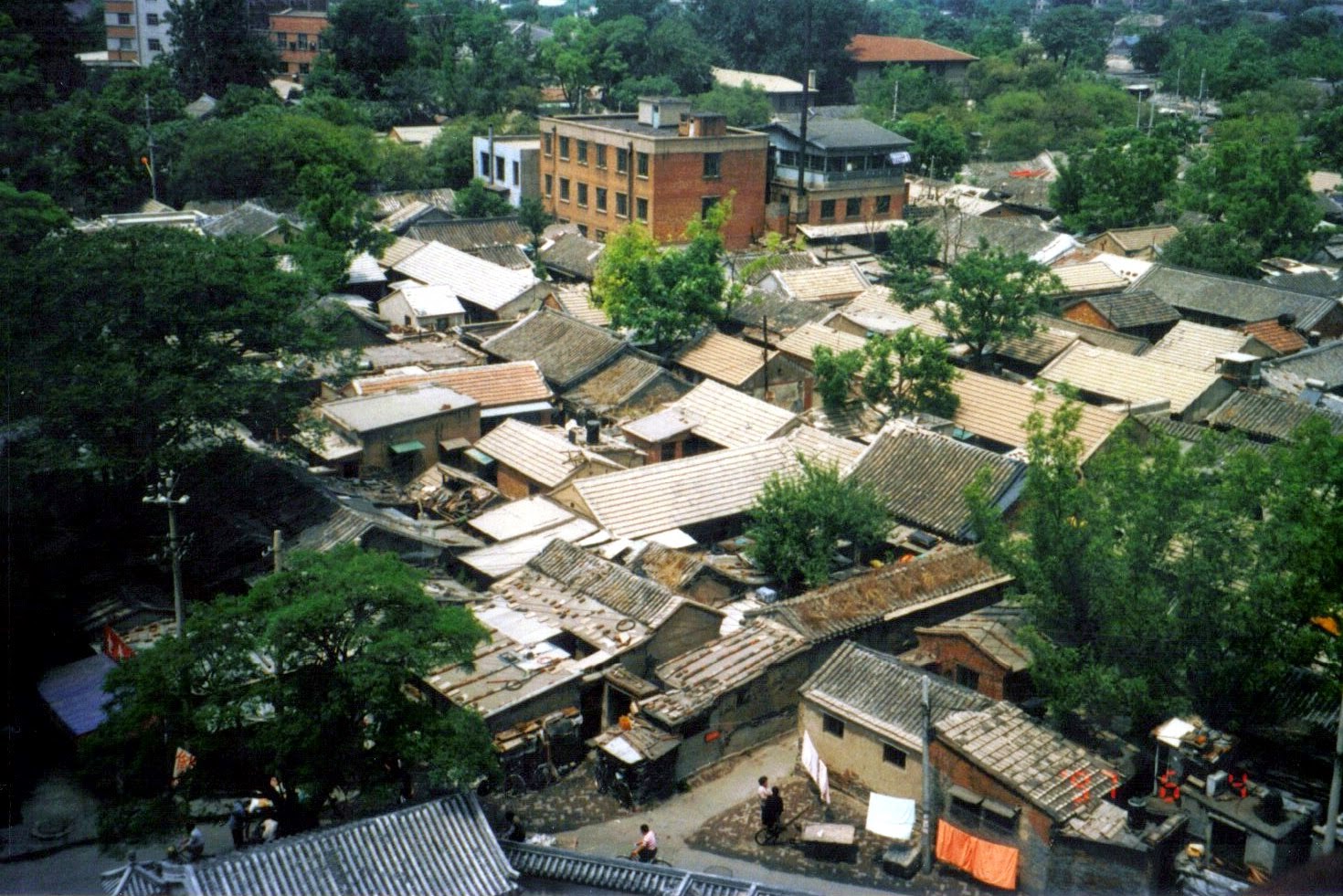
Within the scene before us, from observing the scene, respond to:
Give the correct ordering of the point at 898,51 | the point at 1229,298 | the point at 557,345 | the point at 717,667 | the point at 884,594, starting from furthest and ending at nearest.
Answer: the point at 898,51 < the point at 1229,298 < the point at 557,345 < the point at 884,594 < the point at 717,667

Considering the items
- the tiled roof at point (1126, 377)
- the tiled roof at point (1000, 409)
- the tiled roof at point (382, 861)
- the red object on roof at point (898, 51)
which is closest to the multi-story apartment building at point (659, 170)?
Result: the tiled roof at point (1126, 377)

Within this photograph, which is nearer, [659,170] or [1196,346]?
[1196,346]

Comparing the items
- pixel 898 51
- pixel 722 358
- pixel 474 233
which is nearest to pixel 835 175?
pixel 474 233

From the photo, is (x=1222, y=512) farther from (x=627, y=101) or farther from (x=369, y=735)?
(x=627, y=101)

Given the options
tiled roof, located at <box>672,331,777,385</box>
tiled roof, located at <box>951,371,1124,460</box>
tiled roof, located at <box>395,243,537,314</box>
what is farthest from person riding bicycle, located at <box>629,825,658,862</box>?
tiled roof, located at <box>395,243,537,314</box>

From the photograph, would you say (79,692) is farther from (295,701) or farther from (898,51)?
(898,51)

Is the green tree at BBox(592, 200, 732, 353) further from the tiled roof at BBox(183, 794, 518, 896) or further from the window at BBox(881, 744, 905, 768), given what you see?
the tiled roof at BBox(183, 794, 518, 896)

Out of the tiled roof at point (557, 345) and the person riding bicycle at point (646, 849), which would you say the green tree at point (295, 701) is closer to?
the person riding bicycle at point (646, 849)
